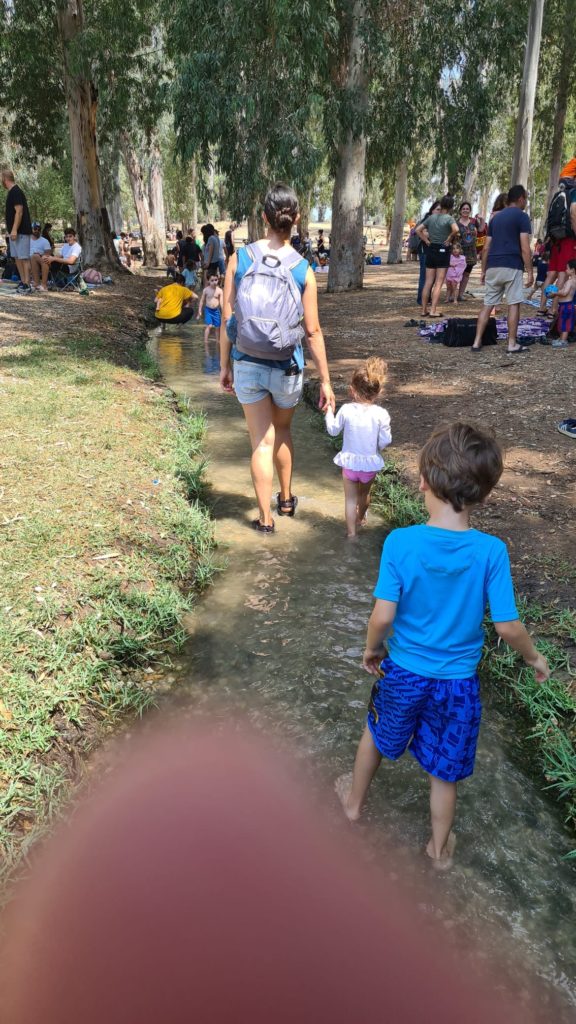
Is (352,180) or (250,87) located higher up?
(250,87)

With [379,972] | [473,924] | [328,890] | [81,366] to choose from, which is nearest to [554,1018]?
[473,924]

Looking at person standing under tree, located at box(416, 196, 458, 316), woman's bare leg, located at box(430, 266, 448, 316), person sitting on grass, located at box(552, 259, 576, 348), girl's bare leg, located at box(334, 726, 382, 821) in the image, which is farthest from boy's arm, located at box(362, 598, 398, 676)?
woman's bare leg, located at box(430, 266, 448, 316)

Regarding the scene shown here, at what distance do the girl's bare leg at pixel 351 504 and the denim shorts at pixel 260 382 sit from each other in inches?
27.0

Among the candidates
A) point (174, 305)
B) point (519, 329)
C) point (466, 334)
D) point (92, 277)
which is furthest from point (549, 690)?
point (92, 277)

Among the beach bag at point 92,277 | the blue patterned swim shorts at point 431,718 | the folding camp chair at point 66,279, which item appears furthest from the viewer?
the beach bag at point 92,277

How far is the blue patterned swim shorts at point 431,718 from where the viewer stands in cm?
223

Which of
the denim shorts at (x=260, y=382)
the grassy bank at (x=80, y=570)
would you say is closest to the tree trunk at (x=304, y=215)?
the grassy bank at (x=80, y=570)

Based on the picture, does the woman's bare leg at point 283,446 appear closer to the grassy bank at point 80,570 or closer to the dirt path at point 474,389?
the grassy bank at point 80,570

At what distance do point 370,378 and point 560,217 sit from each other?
22.3 feet

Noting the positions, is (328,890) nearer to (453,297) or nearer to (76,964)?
(76,964)

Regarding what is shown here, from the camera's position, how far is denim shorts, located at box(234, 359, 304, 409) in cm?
434

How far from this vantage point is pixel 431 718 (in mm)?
2301

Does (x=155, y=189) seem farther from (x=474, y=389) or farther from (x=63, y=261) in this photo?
(x=474, y=389)

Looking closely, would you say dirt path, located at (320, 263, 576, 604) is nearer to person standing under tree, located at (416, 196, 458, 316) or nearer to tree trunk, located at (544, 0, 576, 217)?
person standing under tree, located at (416, 196, 458, 316)
